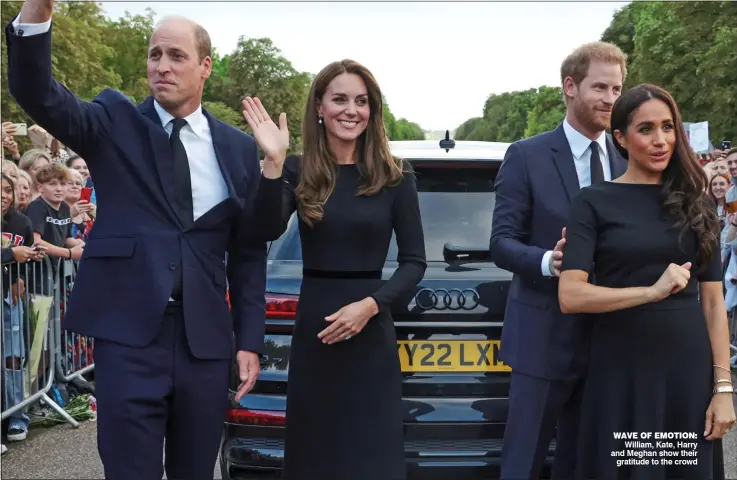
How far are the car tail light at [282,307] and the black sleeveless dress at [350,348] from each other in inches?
20.8

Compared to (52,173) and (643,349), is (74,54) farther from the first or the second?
(643,349)

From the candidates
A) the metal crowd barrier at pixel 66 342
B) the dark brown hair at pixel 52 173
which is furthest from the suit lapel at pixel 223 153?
the dark brown hair at pixel 52 173

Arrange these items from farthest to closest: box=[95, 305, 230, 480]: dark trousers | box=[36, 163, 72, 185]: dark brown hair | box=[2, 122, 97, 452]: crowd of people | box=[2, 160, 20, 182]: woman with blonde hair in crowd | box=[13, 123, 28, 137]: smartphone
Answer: box=[13, 123, 28, 137]: smartphone < box=[36, 163, 72, 185]: dark brown hair < box=[2, 160, 20, 182]: woman with blonde hair in crowd < box=[2, 122, 97, 452]: crowd of people < box=[95, 305, 230, 480]: dark trousers

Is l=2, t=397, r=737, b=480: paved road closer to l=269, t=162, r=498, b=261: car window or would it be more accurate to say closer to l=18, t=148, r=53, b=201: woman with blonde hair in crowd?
l=269, t=162, r=498, b=261: car window

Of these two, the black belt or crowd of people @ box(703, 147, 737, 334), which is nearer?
the black belt

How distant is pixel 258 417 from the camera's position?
425 cm

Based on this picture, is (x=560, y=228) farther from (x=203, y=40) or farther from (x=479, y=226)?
(x=203, y=40)

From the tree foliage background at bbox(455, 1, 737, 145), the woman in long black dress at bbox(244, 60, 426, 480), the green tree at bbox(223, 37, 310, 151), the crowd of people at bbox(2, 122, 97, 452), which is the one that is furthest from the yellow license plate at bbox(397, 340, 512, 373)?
the green tree at bbox(223, 37, 310, 151)

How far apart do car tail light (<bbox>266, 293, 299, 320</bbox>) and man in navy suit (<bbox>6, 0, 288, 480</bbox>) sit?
869mm

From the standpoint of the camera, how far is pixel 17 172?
7328 mm

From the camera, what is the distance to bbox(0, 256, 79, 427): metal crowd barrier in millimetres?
6938

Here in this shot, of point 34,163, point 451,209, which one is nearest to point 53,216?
point 34,163

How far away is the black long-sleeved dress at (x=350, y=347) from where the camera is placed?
369 cm

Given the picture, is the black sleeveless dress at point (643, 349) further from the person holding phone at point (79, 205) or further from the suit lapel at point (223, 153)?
the person holding phone at point (79, 205)
